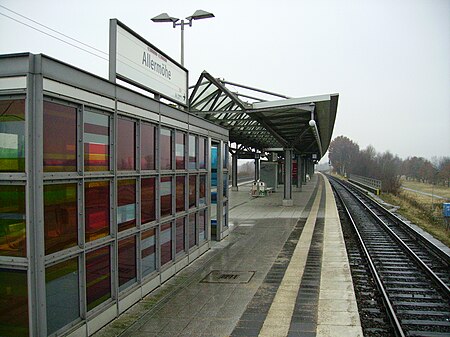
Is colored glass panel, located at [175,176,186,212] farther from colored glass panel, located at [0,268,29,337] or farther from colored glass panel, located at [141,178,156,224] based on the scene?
colored glass panel, located at [0,268,29,337]

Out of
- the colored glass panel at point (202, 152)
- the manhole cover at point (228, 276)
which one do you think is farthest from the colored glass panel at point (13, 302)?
the colored glass panel at point (202, 152)

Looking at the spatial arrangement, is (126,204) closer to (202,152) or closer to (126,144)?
(126,144)

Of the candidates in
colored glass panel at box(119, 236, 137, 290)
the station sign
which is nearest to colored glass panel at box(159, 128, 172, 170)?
the station sign

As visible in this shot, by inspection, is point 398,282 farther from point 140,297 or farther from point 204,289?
point 140,297

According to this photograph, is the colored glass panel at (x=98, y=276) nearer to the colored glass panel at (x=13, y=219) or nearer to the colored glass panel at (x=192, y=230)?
the colored glass panel at (x=13, y=219)

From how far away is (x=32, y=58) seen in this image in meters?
4.30

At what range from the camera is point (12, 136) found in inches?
172

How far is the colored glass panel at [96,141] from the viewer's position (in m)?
5.28

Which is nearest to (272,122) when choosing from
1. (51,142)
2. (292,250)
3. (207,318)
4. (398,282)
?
(292,250)

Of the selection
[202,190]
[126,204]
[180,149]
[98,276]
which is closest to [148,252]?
[126,204]

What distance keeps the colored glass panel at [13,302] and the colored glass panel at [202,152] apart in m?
5.90

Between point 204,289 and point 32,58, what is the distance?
480 centimetres

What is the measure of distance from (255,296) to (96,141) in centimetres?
364

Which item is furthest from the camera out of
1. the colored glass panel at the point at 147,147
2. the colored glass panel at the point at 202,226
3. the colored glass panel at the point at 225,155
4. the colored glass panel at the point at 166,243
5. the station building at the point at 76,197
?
the colored glass panel at the point at 225,155
